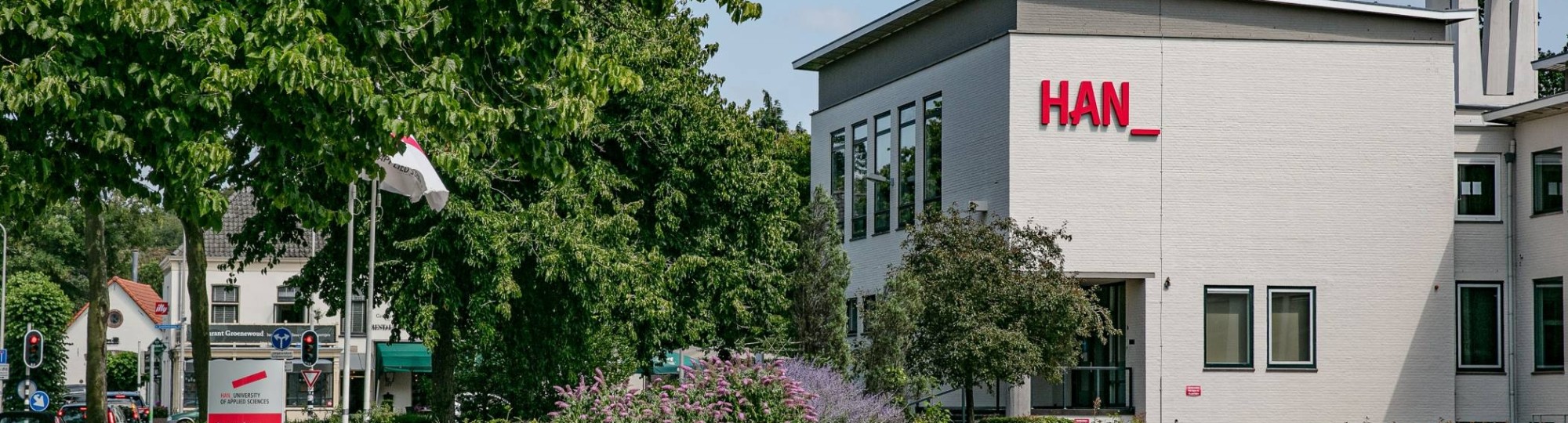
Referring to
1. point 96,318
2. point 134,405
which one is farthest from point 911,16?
point 134,405

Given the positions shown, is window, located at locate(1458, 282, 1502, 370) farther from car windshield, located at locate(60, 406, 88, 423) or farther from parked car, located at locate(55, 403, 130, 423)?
car windshield, located at locate(60, 406, 88, 423)

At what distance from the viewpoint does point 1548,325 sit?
32.7m

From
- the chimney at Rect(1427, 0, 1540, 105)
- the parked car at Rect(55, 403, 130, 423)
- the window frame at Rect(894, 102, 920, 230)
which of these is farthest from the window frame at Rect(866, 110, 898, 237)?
the parked car at Rect(55, 403, 130, 423)

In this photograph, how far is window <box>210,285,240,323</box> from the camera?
65.1m

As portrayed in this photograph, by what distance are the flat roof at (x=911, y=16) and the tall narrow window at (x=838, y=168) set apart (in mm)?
1926

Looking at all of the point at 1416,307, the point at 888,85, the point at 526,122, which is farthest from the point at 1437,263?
the point at 526,122

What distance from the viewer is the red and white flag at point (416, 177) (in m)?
23.9

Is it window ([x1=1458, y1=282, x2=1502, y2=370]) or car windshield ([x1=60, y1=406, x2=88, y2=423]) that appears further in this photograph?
car windshield ([x1=60, y1=406, x2=88, y2=423])

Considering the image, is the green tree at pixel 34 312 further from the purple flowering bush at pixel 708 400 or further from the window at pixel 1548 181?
the window at pixel 1548 181

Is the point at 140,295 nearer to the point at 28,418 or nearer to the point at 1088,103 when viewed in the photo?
the point at 28,418

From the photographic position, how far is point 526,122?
1527 cm

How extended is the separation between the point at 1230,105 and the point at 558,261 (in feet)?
42.4

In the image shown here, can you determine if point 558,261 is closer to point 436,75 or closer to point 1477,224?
point 436,75

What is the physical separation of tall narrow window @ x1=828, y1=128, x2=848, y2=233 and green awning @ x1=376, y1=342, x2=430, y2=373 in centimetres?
2516
